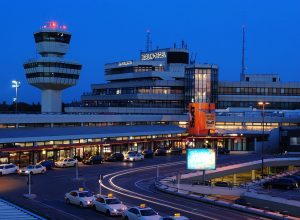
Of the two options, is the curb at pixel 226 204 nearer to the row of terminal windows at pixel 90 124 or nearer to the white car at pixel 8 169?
the white car at pixel 8 169

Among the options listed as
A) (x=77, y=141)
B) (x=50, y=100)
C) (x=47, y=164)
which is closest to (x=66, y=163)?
(x=47, y=164)

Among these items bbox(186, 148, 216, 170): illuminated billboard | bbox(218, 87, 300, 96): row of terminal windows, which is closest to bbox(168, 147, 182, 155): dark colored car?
bbox(186, 148, 216, 170): illuminated billboard

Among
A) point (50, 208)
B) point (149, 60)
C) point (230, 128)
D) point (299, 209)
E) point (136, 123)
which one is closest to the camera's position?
point (50, 208)

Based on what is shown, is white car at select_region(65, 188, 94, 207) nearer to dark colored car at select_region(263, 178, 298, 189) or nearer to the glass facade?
dark colored car at select_region(263, 178, 298, 189)

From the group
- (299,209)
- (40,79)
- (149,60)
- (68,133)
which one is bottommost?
(299,209)

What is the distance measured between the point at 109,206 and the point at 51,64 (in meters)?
66.7

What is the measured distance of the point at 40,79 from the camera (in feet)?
336

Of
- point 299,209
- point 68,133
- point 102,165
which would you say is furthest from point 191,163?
point 68,133

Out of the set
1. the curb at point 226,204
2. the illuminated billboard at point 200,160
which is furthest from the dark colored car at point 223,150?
the curb at point 226,204

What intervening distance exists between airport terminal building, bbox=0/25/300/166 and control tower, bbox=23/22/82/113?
0.19 m

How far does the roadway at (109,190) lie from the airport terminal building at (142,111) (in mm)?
6613

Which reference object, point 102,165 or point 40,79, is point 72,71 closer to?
point 40,79

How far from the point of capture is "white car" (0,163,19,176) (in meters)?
62.2

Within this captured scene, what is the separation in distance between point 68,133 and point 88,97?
7674 centimetres
